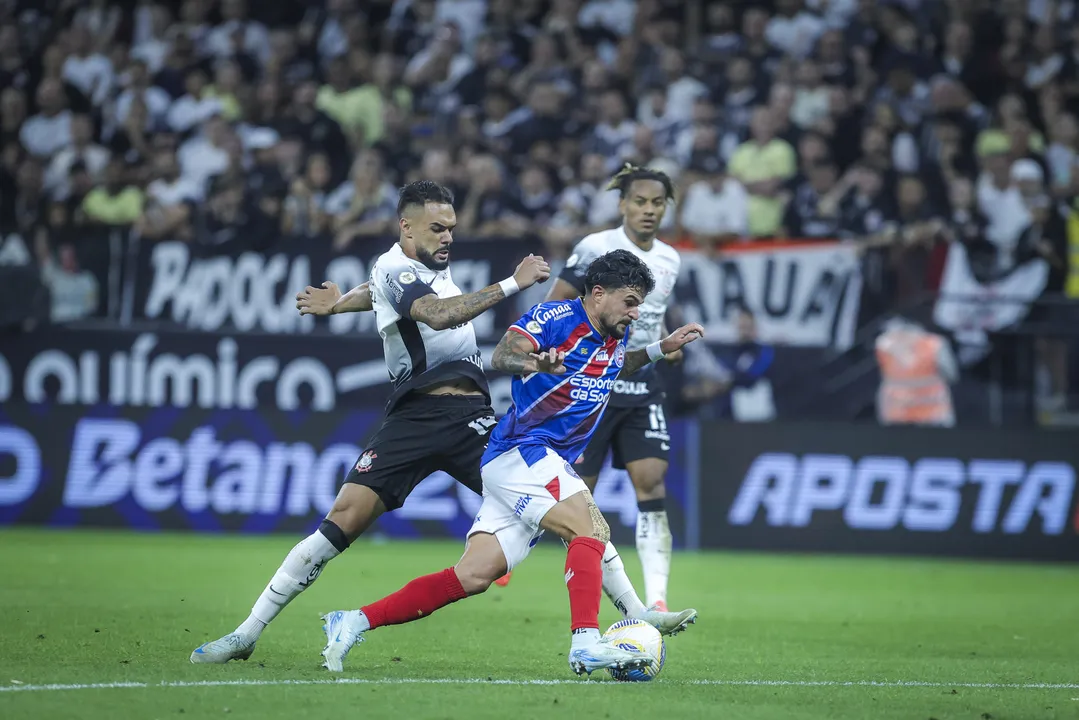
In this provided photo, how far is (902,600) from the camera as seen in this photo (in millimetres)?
11844

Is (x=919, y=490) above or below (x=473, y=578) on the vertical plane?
below

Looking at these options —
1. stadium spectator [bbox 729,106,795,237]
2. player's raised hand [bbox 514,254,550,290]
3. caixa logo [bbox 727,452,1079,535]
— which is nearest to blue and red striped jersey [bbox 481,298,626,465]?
player's raised hand [bbox 514,254,550,290]

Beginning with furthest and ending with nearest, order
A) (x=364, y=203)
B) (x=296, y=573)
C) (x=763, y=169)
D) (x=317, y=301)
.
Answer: (x=763, y=169) < (x=364, y=203) < (x=317, y=301) < (x=296, y=573)

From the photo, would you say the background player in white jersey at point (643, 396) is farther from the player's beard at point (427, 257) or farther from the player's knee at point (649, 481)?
the player's beard at point (427, 257)

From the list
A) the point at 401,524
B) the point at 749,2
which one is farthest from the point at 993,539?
the point at 749,2

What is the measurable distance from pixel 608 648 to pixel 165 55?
1585 centimetres

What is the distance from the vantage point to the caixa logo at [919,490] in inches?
609

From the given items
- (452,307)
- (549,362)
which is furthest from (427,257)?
(549,362)

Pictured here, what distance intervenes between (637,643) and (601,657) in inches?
8.2

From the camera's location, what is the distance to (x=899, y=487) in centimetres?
1549

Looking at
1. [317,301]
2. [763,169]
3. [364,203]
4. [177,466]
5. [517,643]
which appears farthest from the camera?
[763,169]

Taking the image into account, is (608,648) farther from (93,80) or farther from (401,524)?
(93,80)

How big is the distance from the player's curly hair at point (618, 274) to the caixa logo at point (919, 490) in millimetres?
8707

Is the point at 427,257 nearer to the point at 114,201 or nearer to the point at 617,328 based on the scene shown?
the point at 617,328
